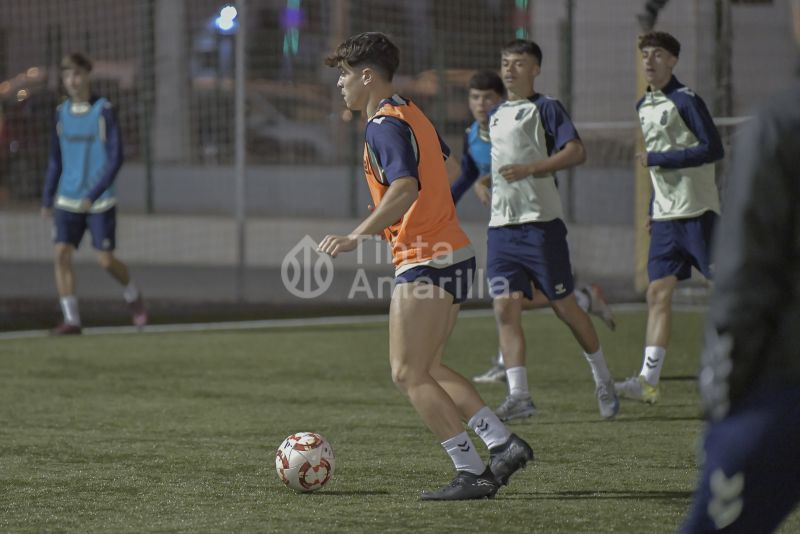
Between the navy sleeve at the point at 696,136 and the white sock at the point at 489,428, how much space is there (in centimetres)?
294

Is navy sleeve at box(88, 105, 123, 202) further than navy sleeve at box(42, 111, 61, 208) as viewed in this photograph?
No

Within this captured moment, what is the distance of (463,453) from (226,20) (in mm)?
12953

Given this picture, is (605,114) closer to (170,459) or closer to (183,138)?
(183,138)

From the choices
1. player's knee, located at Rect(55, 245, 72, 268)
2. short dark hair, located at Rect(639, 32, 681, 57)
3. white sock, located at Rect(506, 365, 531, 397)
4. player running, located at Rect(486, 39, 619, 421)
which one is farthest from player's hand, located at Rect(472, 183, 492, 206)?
player's knee, located at Rect(55, 245, 72, 268)

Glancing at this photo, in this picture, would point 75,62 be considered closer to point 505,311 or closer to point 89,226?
point 89,226

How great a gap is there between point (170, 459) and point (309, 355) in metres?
4.13

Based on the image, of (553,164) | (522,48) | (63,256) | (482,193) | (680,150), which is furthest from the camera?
(63,256)

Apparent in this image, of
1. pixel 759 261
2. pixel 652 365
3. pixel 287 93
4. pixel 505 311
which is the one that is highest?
pixel 287 93

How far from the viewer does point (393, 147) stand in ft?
17.2

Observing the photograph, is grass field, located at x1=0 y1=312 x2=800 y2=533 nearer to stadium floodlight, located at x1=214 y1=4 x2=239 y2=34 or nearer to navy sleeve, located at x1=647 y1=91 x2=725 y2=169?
navy sleeve, located at x1=647 y1=91 x2=725 y2=169

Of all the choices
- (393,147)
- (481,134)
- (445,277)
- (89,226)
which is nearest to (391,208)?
(393,147)

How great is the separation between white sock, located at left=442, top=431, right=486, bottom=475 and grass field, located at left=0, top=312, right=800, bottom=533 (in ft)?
0.48

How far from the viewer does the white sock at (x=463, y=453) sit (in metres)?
5.38

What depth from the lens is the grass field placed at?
527cm
